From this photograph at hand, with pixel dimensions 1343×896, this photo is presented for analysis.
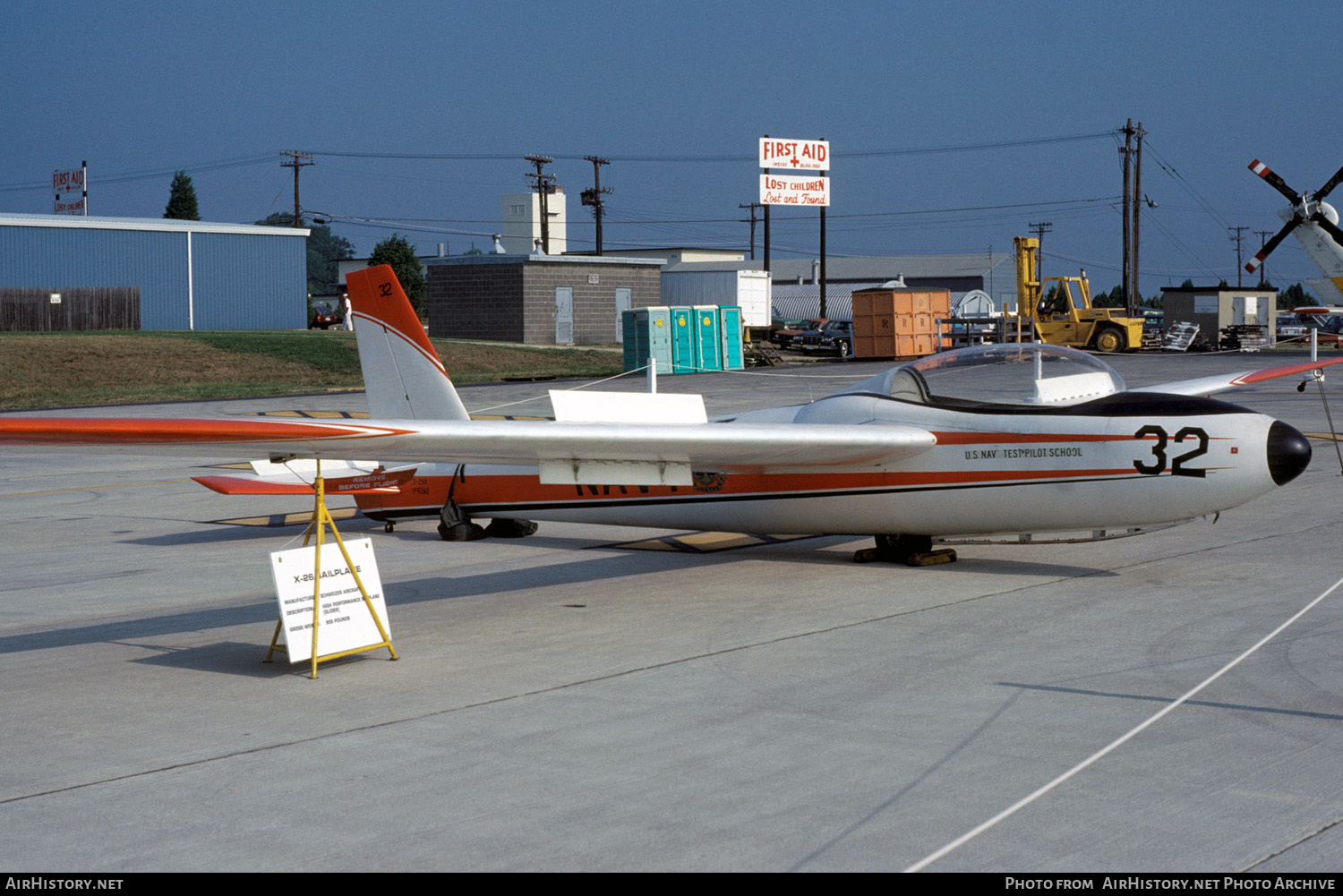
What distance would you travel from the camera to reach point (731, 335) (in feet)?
146

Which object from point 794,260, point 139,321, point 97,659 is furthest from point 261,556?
point 794,260

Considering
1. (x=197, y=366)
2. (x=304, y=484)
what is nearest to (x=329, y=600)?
(x=304, y=484)

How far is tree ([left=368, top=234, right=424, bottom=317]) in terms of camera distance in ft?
323

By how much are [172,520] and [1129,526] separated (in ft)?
36.0

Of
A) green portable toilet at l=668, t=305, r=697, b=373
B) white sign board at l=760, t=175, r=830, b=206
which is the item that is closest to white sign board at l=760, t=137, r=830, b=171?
white sign board at l=760, t=175, r=830, b=206

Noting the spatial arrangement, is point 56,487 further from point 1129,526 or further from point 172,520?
point 1129,526

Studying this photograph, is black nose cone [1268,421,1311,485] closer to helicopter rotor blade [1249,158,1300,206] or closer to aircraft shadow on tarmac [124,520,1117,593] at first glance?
aircraft shadow on tarmac [124,520,1117,593]

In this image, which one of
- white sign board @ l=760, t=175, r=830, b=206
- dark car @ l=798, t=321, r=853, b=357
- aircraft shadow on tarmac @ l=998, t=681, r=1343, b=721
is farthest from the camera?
white sign board @ l=760, t=175, r=830, b=206

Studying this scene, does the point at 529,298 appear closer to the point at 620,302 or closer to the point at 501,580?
the point at 620,302

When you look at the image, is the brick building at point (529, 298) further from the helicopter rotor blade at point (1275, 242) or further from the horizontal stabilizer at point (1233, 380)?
the horizontal stabilizer at point (1233, 380)

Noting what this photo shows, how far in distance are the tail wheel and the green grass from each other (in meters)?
20.1

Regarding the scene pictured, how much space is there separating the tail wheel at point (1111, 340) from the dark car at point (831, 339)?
10.3 metres

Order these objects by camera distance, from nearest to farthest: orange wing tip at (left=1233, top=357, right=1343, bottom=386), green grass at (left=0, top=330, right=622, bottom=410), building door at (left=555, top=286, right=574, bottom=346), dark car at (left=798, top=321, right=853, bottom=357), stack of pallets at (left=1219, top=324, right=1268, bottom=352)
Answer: orange wing tip at (left=1233, top=357, right=1343, bottom=386) < green grass at (left=0, top=330, right=622, bottom=410) < dark car at (left=798, top=321, right=853, bottom=357) < stack of pallets at (left=1219, top=324, right=1268, bottom=352) < building door at (left=555, top=286, right=574, bottom=346)

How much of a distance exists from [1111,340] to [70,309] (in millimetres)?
42552
